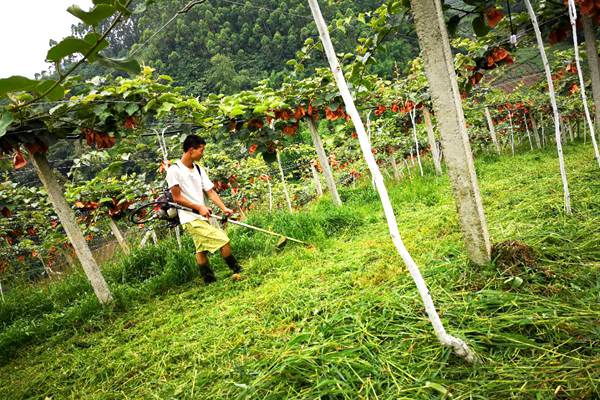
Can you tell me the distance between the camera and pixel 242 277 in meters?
3.02

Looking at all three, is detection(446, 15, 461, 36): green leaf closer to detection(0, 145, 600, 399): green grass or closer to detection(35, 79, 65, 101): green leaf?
detection(0, 145, 600, 399): green grass

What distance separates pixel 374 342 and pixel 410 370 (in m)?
0.22

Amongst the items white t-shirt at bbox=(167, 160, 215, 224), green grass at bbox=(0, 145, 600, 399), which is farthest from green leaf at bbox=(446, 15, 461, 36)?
white t-shirt at bbox=(167, 160, 215, 224)

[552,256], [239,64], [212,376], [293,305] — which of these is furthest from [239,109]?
[239,64]

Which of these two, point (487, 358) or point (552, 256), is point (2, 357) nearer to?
point (487, 358)

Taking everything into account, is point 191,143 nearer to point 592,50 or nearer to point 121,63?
point 121,63

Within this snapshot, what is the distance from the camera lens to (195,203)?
118 inches

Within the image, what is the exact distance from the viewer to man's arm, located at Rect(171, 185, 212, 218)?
2.91m

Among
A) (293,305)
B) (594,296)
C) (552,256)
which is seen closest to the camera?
(594,296)

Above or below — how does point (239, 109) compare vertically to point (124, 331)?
above

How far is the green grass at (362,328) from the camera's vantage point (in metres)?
1.12

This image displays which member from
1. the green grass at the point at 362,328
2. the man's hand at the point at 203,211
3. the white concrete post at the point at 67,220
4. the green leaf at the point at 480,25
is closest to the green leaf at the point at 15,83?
the green grass at the point at 362,328

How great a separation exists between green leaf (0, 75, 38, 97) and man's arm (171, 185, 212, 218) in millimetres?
1851

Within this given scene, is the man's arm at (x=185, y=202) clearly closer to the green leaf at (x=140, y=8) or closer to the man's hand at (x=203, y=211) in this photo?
the man's hand at (x=203, y=211)
